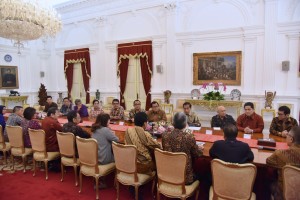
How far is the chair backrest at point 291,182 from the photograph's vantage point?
208 centimetres

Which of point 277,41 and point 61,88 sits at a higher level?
point 277,41

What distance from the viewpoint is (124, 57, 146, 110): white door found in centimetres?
899

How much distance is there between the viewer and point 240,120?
4.52 m

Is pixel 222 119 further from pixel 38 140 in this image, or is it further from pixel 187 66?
pixel 187 66

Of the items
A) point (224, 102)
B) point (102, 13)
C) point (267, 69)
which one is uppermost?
point (102, 13)

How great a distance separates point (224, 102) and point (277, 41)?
7.61 ft

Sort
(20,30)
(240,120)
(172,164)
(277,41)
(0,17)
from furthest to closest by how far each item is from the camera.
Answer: (277,41) < (20,30) < (0,17) < (240,120) < (172,164)

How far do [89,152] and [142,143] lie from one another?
0.78 m

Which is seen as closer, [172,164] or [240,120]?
[172,164]

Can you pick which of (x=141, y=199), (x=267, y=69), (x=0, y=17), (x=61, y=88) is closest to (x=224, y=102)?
(x=267, y=69)

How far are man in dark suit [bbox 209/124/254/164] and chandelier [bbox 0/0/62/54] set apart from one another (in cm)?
565

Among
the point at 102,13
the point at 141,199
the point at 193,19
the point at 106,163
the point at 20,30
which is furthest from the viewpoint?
the point at 102,13

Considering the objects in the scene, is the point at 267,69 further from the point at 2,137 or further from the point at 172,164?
the point at 2,137

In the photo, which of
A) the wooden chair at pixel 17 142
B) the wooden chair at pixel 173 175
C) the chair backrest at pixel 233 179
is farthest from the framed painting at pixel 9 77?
the chair backrest at pixel 233 179
